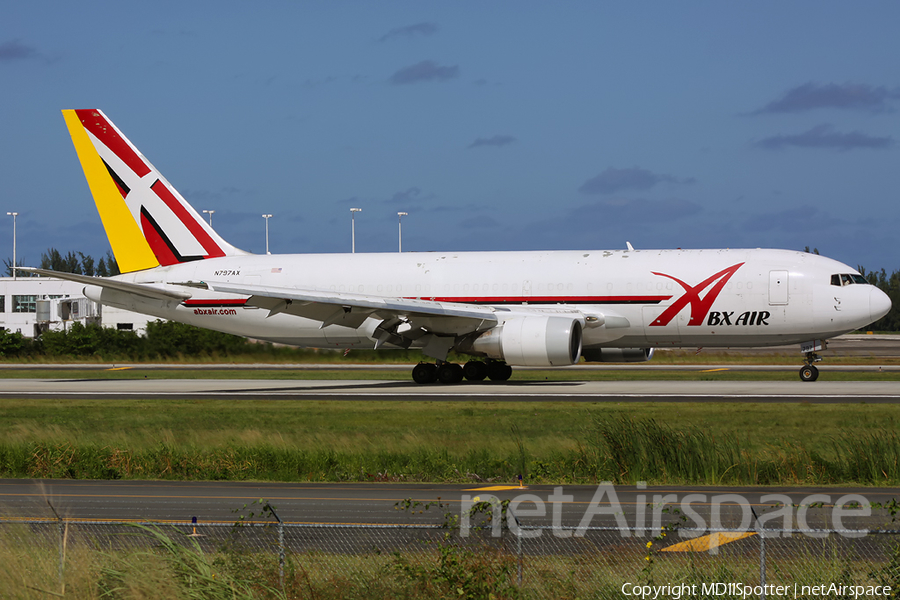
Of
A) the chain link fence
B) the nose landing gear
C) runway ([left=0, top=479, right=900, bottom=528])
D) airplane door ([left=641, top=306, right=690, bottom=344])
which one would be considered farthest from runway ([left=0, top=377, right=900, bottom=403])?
the chain link fence

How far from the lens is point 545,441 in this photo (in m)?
21.5

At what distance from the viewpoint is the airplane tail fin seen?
4338 cm

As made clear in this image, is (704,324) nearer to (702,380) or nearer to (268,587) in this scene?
(702,380)

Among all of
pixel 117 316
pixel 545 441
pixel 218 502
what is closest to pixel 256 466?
pixel 218 502

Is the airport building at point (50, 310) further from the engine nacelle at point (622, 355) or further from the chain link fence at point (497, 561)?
the chain link fence at point (497, 561)

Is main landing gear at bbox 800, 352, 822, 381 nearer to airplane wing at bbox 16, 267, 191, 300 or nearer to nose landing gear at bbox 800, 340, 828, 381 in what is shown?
nose landing gear at bbox 800, 340, 828, 381

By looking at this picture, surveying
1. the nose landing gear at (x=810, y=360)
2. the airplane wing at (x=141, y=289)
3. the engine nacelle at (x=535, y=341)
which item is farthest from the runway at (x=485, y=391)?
the airplane wing at (x=141, y=289)

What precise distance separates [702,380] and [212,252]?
22.3 metres

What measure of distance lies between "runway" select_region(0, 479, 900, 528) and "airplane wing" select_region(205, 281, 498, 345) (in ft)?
57.6

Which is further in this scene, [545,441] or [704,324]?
[704,324]

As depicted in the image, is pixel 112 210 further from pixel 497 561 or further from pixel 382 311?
pixel 497 561

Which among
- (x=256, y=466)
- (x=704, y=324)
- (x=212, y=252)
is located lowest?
(x=256, y=466)

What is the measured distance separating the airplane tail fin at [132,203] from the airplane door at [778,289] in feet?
79.4

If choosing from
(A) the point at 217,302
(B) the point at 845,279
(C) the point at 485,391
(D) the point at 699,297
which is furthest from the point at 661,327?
(A) the point at 217,302
